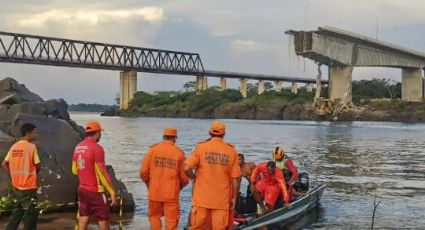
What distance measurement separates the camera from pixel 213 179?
884 cm

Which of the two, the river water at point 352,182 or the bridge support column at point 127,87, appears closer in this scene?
the river water at point 352,182

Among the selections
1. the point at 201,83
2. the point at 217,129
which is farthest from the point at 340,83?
the point at 217,129

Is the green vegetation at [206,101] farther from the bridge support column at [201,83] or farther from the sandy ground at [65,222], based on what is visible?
the sandy ground at [65,222]

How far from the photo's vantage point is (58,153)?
15320 mm

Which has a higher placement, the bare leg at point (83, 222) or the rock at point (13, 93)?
the rock at point (13, 93)

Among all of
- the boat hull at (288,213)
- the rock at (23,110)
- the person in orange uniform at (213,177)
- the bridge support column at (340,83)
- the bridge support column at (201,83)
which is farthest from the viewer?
the bridge support column at (201,83)

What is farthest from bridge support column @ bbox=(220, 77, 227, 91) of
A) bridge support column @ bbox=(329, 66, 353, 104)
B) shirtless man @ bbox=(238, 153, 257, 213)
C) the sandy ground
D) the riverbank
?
shirtless man @ bbox=(238, 153, 257, 213)

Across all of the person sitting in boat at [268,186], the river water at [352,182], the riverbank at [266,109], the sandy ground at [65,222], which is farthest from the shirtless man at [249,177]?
the riverbank at [266,109]

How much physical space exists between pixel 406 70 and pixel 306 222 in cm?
11718

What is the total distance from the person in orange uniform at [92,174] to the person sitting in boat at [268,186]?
426 centimetres

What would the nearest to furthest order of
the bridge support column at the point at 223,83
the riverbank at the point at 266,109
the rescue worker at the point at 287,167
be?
the rescue worker at the point at 287,167 < the riverbank at the point at 266,109 < the bridge support column at the point at 223,83

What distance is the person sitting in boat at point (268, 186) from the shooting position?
42.8ft

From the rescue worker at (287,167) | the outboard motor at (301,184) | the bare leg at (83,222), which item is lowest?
the outboard motor at (301,184)

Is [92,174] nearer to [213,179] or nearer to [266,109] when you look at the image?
[213,179]
